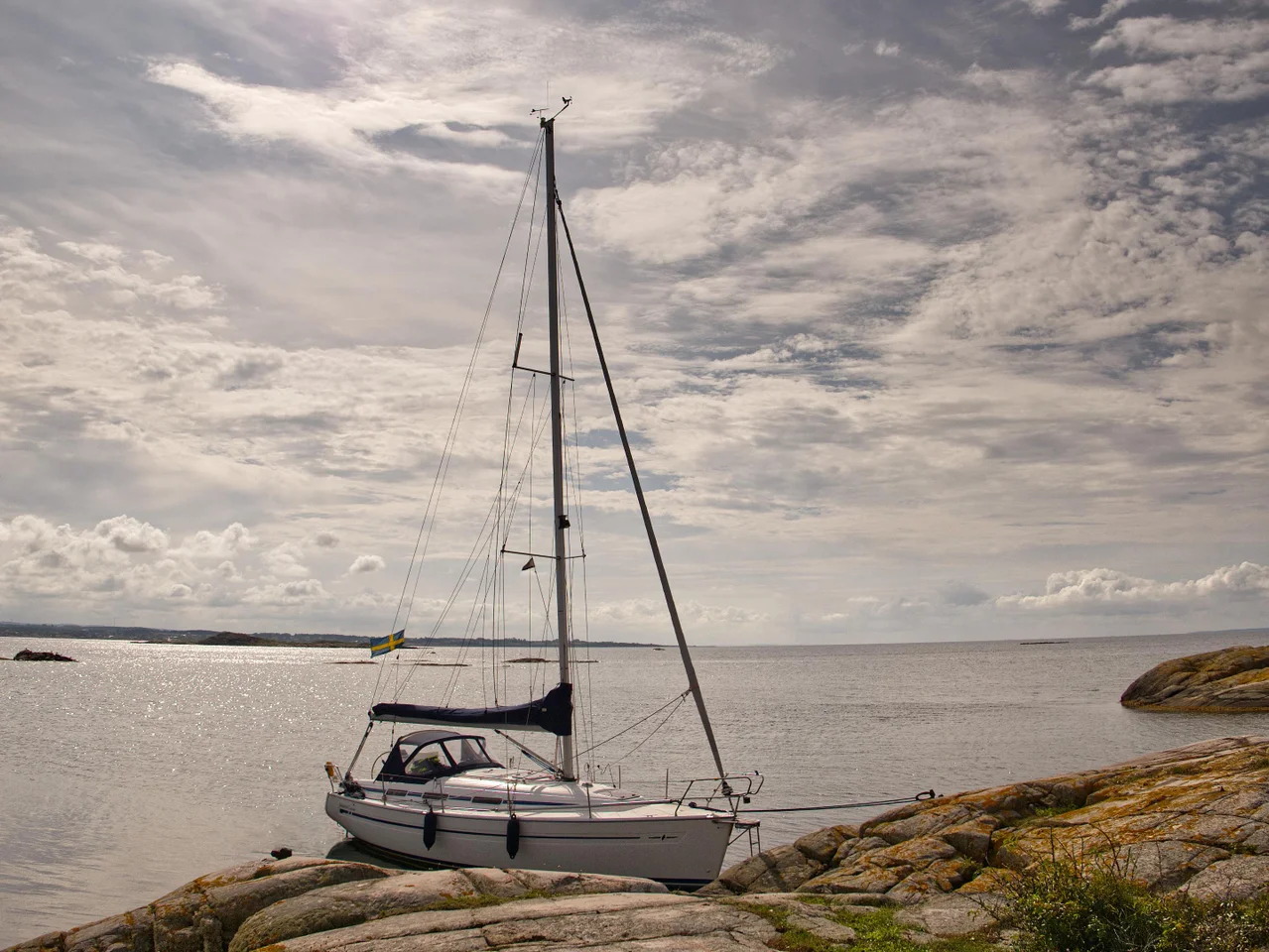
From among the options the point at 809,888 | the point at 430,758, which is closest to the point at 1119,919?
the point at 809,888

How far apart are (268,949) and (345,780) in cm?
1545

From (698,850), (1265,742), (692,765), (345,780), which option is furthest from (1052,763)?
(345,780)

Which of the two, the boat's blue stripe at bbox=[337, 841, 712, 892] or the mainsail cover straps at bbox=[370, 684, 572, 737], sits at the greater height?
the mainsail cover straps at bbox=[370, 684, 572, 737]

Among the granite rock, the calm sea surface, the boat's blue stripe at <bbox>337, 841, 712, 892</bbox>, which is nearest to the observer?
the granite rock

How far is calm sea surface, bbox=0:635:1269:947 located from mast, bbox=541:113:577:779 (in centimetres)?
819

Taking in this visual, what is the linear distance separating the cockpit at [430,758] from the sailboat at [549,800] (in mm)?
36

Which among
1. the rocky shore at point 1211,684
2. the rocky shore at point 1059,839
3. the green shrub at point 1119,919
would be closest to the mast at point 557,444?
the rocky shore at point 1059,839

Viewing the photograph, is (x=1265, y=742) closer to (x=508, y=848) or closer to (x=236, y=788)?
(x=508, y=848)

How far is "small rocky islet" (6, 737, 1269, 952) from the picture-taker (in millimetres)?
11406

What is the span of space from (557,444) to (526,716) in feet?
24.4

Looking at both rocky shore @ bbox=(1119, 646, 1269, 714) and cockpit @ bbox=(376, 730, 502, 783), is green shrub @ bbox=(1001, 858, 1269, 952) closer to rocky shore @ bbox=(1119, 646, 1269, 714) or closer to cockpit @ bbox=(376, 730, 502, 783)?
cockpit @ bbox=(376, 730, 502, 783)

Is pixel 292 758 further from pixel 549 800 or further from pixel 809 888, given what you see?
pixel 809 888

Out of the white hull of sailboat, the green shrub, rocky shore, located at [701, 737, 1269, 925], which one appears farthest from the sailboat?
the green shrub

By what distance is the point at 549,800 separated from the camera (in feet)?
70.7
